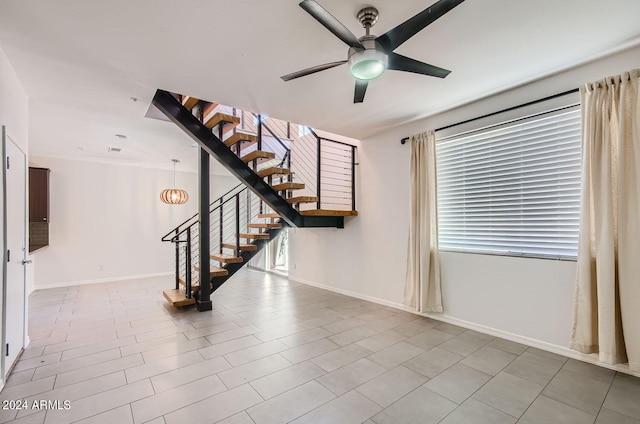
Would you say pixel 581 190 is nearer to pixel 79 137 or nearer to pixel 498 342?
pixel 498 342

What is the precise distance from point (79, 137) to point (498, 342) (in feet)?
21.3

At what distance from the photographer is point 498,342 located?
3031 millimetres

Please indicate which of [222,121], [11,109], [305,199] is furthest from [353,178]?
[11,109]

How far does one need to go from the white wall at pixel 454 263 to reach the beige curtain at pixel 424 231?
161mm

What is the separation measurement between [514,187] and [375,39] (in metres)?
2.29

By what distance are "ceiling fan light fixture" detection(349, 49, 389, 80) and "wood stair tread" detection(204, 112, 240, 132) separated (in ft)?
6.66

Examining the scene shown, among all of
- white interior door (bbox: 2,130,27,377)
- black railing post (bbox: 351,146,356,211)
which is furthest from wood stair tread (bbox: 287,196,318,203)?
white interior door (bbox: 2,130,27,377)

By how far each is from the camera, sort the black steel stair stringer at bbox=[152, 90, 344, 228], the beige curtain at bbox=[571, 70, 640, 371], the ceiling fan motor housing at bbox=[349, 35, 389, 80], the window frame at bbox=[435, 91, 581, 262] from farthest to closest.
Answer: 1. the black steel stair stringer at bbox=[152, 90, 344, 228]
2. the window frame at bbox=[435, 91, 581, 262]
3. the beige curtain at bbox=[571, 70, 640, 371]
4. the ceiling fan motor housing at bbox=[349, 35, 389, 80]

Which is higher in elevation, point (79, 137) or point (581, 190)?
point (79, 137)

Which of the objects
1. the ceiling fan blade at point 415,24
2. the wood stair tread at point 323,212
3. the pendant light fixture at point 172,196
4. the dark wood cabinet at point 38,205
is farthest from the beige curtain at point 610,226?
the dark wood cabinet at point 38,205

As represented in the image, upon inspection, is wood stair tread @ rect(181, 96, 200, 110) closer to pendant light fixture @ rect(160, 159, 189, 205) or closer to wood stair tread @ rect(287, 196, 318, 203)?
wood stair tread @ rect(287, 196, 318, 203)

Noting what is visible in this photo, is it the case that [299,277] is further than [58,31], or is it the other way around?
[299,277]

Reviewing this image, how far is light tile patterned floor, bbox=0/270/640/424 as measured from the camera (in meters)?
1.92

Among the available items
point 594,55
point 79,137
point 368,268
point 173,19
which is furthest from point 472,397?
point 79,137
